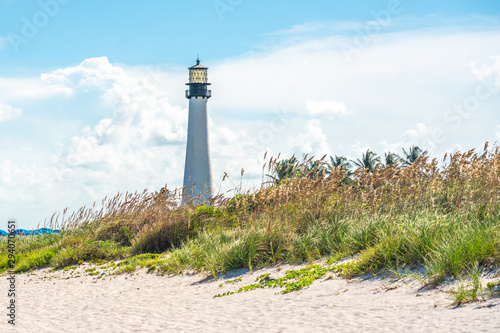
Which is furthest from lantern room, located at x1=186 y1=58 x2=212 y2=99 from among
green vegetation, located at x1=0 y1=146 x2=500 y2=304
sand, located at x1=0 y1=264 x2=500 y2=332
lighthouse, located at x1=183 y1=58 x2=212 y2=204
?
sand, located at x1=0 y1=264 x2=500 y2=332

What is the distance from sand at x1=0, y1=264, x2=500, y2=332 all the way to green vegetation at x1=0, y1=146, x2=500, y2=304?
338mm

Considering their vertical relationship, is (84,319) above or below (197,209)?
below

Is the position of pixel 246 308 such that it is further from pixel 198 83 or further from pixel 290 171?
pixel 198 83

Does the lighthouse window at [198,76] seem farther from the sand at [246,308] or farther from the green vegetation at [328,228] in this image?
the sand at [246,308]

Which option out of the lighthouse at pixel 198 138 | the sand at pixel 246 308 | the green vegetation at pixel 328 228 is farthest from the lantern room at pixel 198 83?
the sand at pixel 246 308

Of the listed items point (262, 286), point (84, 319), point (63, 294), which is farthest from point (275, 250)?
point (63, 294)

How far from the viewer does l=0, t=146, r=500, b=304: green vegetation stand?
743 centimetres

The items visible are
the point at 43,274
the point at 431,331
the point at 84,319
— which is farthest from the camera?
the point at 43,274

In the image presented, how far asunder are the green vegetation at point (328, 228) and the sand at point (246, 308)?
338 mm

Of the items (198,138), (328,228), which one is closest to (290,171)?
(328,228)

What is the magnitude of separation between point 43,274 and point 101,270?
1682mm

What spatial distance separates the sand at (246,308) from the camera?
18.9 ft

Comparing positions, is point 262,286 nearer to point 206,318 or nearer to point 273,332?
point 206,318

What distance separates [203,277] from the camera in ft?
31.7
